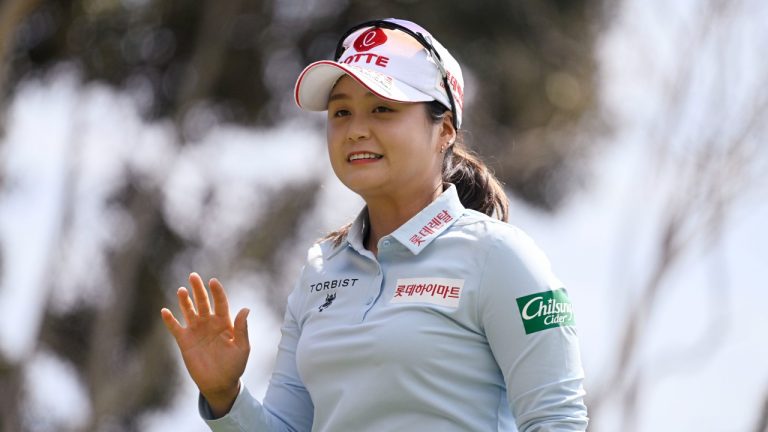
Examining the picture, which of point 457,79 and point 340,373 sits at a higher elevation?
point 457,79

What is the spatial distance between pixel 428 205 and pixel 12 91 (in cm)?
1300

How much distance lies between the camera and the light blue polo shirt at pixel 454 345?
2.79m

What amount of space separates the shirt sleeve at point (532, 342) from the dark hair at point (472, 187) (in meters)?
0.43

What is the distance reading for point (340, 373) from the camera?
2906 mm

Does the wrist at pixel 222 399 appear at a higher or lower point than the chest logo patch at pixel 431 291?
lower

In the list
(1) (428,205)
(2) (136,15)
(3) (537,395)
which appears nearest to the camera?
(3) (537,395)

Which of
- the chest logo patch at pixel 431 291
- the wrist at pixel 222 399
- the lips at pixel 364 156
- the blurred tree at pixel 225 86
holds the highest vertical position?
the blurred tree at pixel 225 86

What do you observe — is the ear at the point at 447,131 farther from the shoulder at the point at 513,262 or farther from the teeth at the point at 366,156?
the shoulder at the point at 513,262

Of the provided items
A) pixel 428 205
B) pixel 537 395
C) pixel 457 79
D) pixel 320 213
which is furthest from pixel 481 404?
pixel 320 213

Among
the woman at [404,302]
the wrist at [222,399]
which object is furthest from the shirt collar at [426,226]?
the wrist at [222,399]

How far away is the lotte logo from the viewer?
10.4 ft

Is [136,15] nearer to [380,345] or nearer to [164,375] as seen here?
[164,375]

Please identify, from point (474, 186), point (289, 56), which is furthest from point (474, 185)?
point (289, 56)

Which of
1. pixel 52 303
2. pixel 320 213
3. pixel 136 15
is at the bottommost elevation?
pixel 52 303
